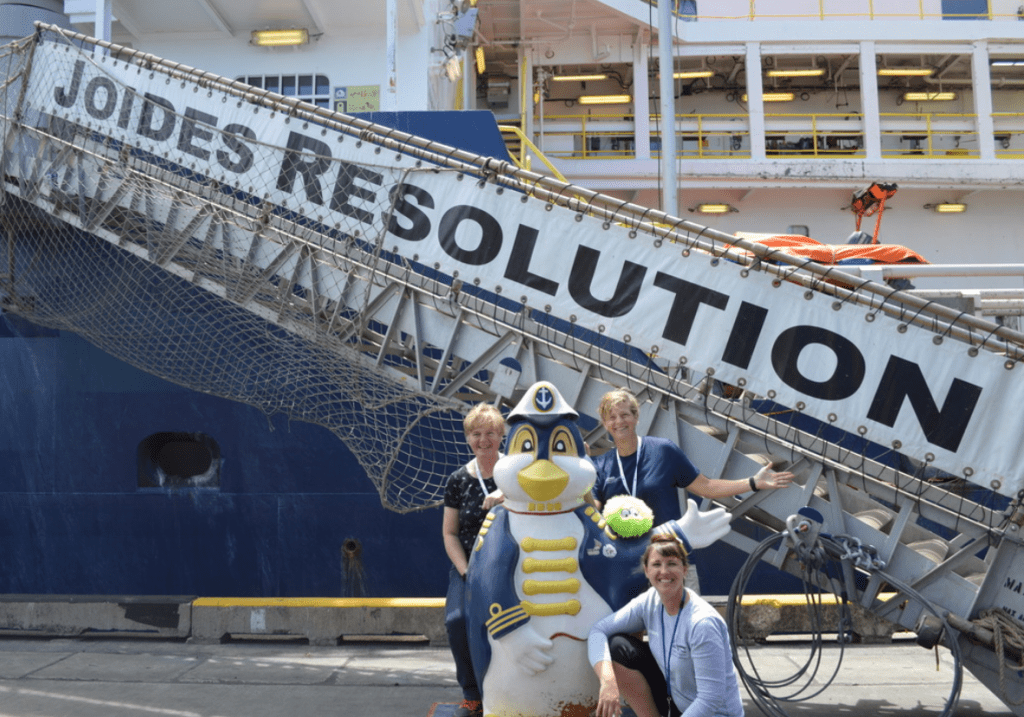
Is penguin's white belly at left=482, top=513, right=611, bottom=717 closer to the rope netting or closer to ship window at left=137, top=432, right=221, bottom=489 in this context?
the rope netting

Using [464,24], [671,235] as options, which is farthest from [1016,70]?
[671,235]

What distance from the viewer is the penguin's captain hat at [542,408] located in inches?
138

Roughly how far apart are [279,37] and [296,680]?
8.58 m

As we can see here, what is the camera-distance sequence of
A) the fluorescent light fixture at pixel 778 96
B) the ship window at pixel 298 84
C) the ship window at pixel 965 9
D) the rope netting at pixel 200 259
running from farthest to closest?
the fluorescent light fixture at pixel 778 96 < the ship window at pixel 965 9 < the ship window at pixel 298 84 < the rope netting at pixel 200 259

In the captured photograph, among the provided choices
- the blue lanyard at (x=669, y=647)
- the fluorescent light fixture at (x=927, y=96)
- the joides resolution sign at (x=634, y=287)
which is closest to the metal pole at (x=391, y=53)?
the joides resolution sign at (x=634, y=287)

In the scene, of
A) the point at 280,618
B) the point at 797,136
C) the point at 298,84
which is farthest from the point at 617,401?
the point at 797,136

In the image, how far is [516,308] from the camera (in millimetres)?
7695

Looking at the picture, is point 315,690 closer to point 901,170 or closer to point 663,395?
point 663,395

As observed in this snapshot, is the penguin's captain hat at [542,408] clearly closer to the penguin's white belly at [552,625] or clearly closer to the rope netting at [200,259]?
the penguin's white belly at [552,625]

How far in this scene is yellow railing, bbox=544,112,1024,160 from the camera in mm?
15445

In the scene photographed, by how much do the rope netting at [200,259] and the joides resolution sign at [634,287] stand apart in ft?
0.14

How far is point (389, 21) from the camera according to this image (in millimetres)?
9344

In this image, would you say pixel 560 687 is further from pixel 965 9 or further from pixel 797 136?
pixel 965 9

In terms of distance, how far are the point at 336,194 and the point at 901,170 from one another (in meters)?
11.2
